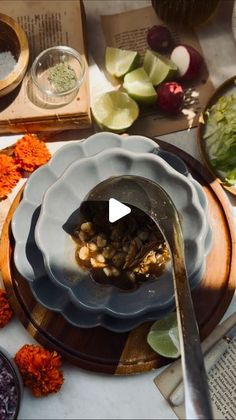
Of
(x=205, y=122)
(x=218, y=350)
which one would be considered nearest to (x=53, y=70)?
(x=205, y=122)

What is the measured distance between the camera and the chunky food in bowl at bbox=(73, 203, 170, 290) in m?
0.95

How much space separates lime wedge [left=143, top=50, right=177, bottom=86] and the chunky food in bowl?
12.3 inches

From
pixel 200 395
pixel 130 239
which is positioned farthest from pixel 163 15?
pixel 200 395

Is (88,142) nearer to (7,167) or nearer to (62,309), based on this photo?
(7,167)

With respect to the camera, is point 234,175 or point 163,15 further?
point 163,15

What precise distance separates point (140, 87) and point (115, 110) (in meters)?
0.07

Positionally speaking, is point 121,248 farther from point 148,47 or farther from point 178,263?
point 148,47

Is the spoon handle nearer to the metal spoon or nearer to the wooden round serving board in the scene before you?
the metal spoon

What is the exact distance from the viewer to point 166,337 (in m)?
0.94

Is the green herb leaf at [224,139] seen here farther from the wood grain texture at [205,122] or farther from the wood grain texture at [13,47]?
the wood grain texture at [13,47]

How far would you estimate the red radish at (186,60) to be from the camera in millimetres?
1129

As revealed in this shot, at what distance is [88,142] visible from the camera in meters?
1.01

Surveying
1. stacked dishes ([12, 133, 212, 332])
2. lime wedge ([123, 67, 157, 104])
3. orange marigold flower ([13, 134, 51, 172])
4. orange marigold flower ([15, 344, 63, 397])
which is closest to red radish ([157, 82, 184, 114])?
lime wedge ([123, 67, 157, 104])

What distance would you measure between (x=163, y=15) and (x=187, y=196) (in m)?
0.44
